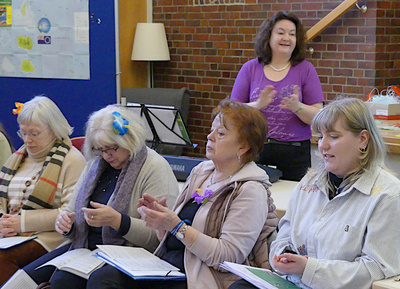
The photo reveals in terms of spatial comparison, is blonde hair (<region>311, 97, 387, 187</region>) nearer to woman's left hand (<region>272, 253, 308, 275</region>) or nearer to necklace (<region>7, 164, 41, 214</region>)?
woman's left hand (<region>272, 253, 308, 275</region>)

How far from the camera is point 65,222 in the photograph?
2.64 metres

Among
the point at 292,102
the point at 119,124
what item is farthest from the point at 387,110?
the point at 119,124

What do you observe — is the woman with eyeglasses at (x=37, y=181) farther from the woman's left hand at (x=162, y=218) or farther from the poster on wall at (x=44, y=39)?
the poster on wall at (x=44, y=39)

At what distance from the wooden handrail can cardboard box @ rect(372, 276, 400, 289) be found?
324 cm

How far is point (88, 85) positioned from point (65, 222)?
333 centimetres

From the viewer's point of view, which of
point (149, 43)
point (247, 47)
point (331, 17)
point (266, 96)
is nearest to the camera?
point (266, 96)

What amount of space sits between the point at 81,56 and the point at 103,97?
0.47 m

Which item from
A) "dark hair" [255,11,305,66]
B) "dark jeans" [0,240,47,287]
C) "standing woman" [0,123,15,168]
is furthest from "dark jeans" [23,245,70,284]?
"dark hair" [255,11,305,66]

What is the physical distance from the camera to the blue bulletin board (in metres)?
5.62

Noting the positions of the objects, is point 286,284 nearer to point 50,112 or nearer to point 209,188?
point 209,188

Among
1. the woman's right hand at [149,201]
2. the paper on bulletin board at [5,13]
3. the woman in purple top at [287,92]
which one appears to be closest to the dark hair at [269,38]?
the woman in purple top at [287,92]

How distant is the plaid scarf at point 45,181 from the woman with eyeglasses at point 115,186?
171 mm

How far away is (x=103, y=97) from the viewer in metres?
5.73

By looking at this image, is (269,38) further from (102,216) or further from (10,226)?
(10,226)
